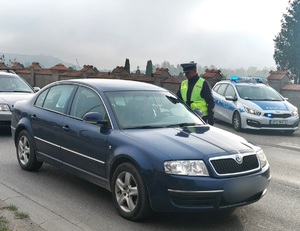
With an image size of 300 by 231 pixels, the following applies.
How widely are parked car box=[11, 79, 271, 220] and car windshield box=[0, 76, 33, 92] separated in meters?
4.89

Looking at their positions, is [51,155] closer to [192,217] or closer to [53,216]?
[53,216]

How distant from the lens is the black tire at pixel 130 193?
4402 millimetres

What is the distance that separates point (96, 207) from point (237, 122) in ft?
28.1

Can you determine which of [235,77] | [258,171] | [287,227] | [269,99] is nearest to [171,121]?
[258,171]

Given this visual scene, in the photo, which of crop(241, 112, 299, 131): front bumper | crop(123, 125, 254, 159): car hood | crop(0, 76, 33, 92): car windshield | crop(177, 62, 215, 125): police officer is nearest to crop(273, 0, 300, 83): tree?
crop(241, 112, 299, 131): front bumper

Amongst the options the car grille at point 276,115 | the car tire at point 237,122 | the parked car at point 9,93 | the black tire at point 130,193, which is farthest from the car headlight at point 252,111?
the black tire at point 130,193

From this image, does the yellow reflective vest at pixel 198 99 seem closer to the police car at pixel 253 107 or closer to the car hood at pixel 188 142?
the car hood at pixel 188 142

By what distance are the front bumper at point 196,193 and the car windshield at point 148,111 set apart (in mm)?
1067

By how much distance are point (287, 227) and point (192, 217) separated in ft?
3.38

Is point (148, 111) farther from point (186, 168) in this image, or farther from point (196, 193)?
point (196, 193)

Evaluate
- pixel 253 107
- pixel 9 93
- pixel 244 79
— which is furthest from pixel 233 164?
pixel 244 79

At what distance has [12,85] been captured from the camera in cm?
1132

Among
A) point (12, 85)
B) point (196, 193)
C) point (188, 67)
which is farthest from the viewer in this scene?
point (12, 85)

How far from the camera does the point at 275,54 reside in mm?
51156
